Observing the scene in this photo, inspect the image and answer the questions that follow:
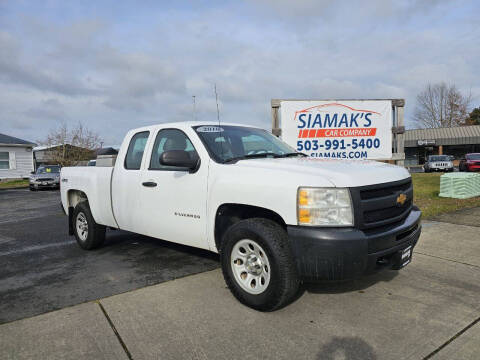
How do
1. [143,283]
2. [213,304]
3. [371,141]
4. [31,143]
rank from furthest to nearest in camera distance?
[31,143] < [371,141] < [143,283] < [213,304]

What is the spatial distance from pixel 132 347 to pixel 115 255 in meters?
2.71

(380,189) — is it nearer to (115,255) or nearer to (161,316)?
(161,316)

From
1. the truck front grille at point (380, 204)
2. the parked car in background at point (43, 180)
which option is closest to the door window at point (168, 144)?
the truck front grille at point (380, 204)

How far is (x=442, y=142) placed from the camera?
143ft

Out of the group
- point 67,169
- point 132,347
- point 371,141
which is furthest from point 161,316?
point 371,141

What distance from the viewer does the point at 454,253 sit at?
4688 millimetres

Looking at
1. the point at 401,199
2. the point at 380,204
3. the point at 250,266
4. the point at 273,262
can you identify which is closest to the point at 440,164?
the point at 401,199

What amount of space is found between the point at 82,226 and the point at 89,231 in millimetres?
378

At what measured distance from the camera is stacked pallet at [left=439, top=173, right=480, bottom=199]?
9.30 metres

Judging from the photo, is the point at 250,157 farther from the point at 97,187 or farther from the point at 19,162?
the point at 19,162

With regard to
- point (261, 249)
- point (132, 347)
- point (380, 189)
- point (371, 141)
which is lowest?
point (132, 347)

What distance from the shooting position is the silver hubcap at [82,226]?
5469mm

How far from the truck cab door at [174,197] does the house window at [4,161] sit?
33160mm

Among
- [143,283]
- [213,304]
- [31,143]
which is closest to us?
[213,304]
